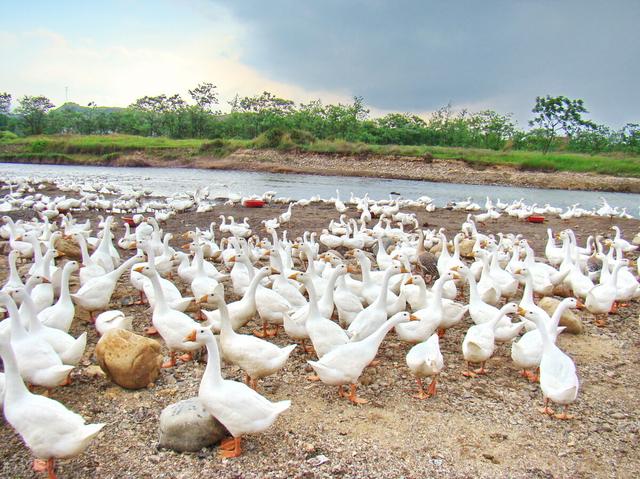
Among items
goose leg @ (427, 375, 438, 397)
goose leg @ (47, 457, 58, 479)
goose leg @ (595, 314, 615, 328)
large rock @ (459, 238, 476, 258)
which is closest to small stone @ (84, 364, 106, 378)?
goose leg @ (47, 457, 58, 479)

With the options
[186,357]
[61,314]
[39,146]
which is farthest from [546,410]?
[39,146]

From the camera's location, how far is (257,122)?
77.8m

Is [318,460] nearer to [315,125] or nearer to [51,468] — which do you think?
[51,468]

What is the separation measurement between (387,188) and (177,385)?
35.3 metres

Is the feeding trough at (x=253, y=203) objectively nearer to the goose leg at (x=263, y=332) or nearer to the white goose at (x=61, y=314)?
the goose leg at (x=263, y=332)

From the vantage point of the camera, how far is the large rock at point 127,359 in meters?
6.03

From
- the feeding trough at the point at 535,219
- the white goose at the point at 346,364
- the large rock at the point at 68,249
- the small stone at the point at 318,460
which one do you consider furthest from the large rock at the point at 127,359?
the feeding trough at the point at 535,219

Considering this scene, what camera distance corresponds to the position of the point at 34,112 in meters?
81.2

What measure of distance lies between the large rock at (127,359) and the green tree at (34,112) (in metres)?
87.8

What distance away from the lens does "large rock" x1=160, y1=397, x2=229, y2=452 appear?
4973 mm

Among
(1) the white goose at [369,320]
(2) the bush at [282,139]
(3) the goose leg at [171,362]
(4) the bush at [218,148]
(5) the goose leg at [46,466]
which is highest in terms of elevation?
(2) the bush at [282,139]

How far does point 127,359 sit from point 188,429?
152 centimetres

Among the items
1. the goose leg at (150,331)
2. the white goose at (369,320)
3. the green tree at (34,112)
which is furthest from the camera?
the green tree at (34,112)

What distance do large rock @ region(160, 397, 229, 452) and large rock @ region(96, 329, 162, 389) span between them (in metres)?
1.13
